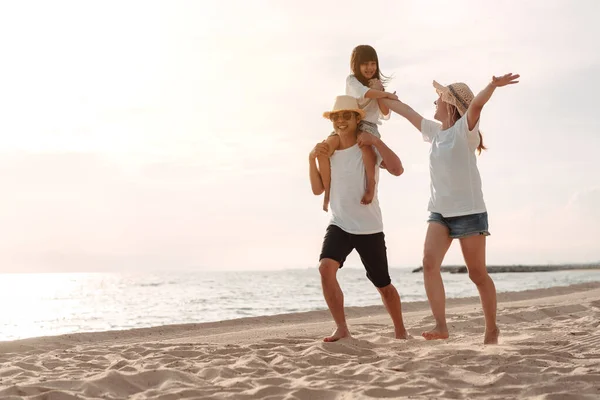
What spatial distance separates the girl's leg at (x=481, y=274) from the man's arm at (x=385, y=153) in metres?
0.84

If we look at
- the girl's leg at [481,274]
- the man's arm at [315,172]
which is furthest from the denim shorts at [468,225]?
the man's arm at [315,172]

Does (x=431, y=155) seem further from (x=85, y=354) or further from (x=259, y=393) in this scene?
(x=85, y=354)

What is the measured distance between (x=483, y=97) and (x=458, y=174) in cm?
62

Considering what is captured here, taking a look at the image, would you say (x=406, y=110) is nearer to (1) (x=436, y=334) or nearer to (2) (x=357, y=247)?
(2) (x=357, y=247)

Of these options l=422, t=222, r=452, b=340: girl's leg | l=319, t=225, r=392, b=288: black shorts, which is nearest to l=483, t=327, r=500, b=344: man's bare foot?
l=422, t=222, r=452, b=340: girl's leg

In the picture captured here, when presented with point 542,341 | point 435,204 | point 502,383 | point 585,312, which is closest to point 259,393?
point 502,383

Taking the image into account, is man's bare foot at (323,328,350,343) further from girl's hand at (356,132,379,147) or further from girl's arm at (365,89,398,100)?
girl's arm at (365,89,398,100)

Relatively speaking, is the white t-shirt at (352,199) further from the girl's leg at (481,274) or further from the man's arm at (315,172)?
the girl's leg at (481,274)

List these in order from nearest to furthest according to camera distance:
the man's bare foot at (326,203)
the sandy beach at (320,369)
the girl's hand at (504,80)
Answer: the sandy beach at (320,369) < the girl's hand at (504,80) < the man's bare foot at (326,203)

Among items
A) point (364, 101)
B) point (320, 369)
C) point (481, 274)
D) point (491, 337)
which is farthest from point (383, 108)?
point (320, 369)

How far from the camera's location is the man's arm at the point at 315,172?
5621 millimetres

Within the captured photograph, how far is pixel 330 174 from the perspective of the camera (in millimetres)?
5633

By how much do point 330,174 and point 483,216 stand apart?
4.53 ft

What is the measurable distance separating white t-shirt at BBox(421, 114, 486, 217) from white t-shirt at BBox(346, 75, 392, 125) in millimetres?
730
